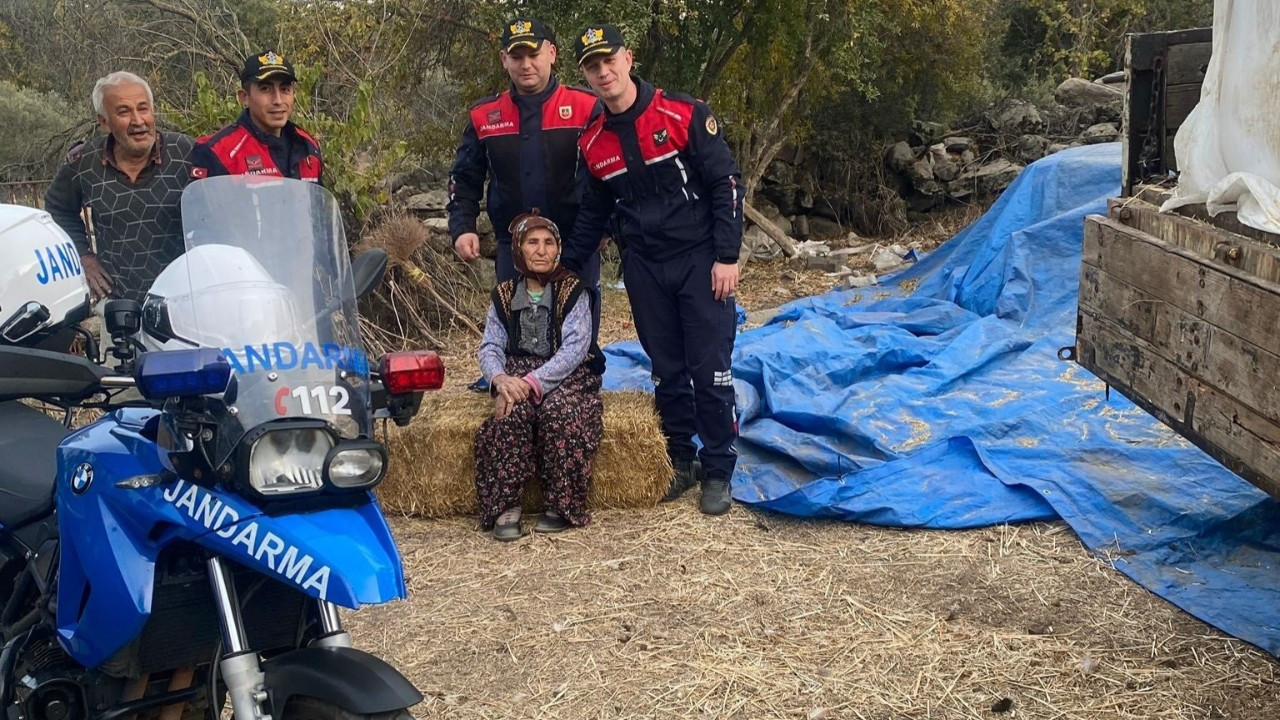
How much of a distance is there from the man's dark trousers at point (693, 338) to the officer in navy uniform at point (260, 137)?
154 centimetres

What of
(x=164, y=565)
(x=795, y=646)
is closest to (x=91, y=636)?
(x=164, y=565)

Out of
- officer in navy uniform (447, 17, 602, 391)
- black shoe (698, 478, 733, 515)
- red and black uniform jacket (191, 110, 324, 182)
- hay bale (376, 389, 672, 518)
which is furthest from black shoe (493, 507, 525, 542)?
red and black uniform jacket (191, 110, 324, 182)

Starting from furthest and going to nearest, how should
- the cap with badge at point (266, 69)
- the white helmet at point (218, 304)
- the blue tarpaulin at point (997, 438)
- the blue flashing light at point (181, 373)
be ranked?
1. the cap with badge at point (266, 69)
2. the blue tarpaulin at point (997, 438)
3. the white helmet at point (218, 304)
4. the blue flashing light at point (181, 373)

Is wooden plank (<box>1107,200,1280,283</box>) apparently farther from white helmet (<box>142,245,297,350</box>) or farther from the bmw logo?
the bmw logo

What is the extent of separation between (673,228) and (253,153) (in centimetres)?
180

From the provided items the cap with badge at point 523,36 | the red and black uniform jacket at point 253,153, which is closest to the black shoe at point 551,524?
the red and black uniform jacket at point 253,153

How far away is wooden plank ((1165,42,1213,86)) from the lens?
367 cm

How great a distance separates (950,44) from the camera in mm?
13594

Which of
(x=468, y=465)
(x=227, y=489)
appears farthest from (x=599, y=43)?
(x=227, y=489)

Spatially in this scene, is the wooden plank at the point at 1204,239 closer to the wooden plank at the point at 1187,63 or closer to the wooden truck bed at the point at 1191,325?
the wooden truck bed at the point at 1191,325

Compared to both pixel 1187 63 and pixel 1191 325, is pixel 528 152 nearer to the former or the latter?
pixel 1187 63

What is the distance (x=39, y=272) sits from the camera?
280cm

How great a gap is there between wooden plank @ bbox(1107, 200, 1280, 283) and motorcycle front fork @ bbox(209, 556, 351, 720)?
2.14 m

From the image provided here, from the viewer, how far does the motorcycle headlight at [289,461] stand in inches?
80.7
